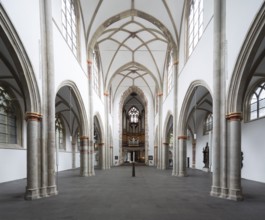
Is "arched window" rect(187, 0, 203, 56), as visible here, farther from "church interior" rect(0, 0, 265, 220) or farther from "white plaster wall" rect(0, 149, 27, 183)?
"white plaster wall" rect(0, 149, 27, 183)

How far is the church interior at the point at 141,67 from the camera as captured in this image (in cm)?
756

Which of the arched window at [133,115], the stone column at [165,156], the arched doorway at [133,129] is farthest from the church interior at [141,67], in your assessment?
the arched window at [133,115]

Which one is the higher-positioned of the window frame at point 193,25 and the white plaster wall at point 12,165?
the window frame at point 193,25

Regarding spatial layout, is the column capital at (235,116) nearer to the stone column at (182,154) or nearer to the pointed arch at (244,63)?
the pointed arch at (244,63)

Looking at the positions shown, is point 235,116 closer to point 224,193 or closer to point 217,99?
point 217,99

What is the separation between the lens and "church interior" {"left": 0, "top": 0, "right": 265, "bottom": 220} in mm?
7562

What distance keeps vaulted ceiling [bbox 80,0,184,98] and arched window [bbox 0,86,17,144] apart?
6.74 m

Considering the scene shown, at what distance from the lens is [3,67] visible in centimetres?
1184

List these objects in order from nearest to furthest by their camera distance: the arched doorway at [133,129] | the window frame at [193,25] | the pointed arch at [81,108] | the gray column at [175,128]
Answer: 1. the window frame at [193,25]
2. the pointed arch at [81,108]
3. the gray column at [175,128]
4. the arched doorway at [133,129]

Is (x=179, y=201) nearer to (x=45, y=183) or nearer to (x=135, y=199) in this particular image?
(x=135, y=199)

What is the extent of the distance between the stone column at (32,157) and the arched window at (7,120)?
589 cm

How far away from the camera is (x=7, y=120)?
13.6 meters

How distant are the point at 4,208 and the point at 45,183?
1706 millimetres

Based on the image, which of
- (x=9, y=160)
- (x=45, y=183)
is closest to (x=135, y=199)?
(x=45, y=183)
